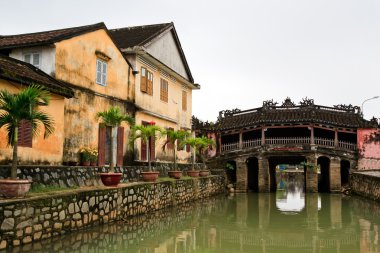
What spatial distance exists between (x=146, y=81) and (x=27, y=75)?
8.92 m

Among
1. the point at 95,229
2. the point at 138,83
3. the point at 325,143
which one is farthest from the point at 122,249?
the point at 325,143

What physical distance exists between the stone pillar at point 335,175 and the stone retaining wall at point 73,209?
692 inches

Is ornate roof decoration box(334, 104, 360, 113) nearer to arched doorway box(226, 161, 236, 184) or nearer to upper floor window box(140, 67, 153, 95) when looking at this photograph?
arched doorway box(226, 161, 236, 184)

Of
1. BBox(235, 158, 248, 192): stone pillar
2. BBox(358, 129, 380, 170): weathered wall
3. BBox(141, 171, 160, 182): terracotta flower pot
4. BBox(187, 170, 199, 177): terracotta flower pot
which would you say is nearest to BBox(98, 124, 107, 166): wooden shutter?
BBox(141, 171, 160, 182): terracotta flower pot

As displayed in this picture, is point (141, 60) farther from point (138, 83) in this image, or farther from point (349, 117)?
point (349, 117)

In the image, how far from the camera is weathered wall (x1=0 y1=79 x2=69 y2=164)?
11.1 meters

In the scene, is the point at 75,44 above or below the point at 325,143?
above

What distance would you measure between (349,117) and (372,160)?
13.1ft

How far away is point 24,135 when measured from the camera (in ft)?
38.3

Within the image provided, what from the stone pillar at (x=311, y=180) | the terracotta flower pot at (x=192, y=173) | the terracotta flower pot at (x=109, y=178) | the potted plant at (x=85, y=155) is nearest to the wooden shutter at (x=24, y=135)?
the terracotta flower pot at (x=109, y=178)

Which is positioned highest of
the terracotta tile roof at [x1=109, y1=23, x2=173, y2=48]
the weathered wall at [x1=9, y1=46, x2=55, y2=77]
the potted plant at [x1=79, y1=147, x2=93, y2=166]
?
the terracotta tile roof at [x1=109, y1=23, x2=173, y2=48]

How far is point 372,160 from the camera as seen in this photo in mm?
31750

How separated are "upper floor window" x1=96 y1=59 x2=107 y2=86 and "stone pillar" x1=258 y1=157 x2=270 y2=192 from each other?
17261 mm

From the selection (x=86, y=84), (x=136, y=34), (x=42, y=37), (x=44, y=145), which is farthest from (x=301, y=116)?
(x=44, y=145)
